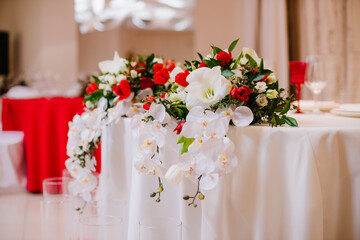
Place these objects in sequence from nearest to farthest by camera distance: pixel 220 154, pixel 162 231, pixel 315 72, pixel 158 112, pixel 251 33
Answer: pixel 220 154, pixel 162 231, pixel 158 112, pixel 315 72, pixel 251 33

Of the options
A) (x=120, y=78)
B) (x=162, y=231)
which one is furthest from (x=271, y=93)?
(x=120, y=78)

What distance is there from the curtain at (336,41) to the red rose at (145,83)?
2.54m

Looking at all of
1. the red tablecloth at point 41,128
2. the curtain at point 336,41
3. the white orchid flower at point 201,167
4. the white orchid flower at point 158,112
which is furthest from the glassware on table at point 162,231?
the curtain at point 336,41

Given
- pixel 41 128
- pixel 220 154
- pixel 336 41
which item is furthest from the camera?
pixel 336 41

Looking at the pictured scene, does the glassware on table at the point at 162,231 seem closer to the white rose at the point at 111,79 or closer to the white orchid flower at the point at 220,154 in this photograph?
the white orchid flower at the point at 220,154

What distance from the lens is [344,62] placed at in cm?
398

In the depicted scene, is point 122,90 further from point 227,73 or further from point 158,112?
point 227,73

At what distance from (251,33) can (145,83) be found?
121 inches

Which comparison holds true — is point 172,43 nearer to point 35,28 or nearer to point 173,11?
point 173,11

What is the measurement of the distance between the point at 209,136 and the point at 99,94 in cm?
96

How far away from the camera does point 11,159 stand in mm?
3346

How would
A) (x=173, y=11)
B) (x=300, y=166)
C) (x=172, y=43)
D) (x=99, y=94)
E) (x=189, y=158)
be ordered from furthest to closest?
1. (x=172, y=43)
2. (x=173, y=11)
3. (x=99, y=94)
4. (x=300, y=166)
5. (x=189, y=158)

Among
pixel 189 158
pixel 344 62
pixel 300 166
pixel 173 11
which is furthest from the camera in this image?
pixel 173 11

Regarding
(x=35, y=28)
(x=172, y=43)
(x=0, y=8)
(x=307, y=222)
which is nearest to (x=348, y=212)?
(x=307, y=222)
